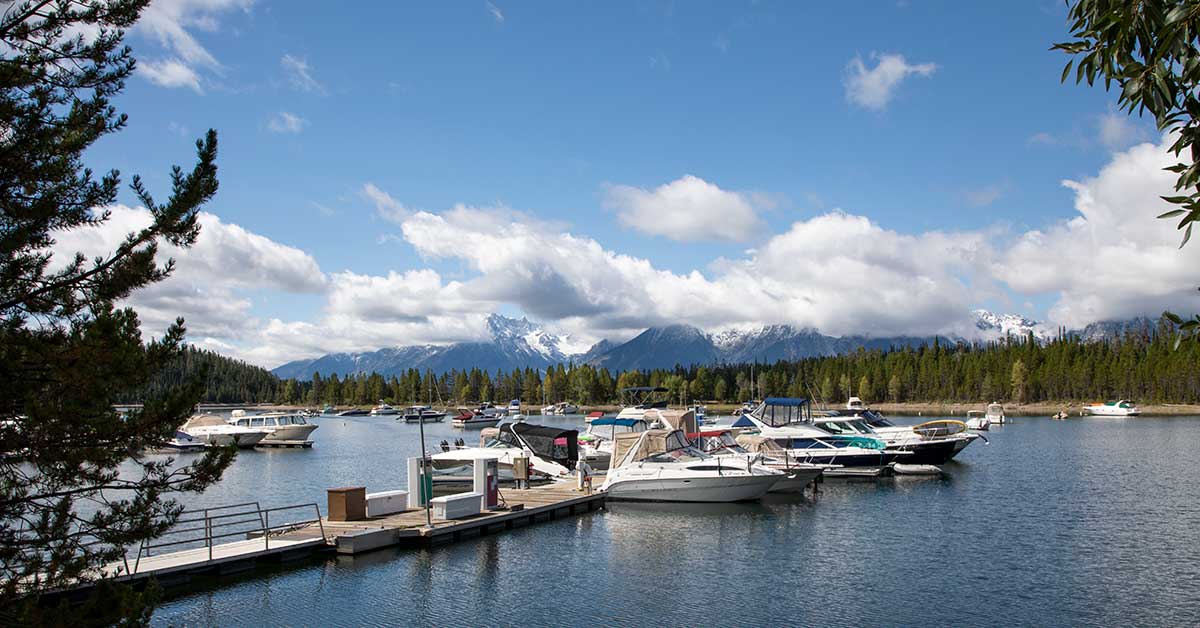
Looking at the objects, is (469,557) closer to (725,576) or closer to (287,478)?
(725,576)

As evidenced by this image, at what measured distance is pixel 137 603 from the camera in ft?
33.8

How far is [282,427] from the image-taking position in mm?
90312

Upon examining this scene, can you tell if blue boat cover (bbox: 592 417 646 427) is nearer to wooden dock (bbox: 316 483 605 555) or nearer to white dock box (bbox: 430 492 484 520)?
wooden dock (bbox: 316 483 605 555)

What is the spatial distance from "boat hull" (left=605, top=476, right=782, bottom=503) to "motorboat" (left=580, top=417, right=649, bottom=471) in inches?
533

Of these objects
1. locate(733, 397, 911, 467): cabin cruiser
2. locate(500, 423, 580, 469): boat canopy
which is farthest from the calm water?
locate(500, 423, 580, 469): boat canopy

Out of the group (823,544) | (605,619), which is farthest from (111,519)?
(823,544)

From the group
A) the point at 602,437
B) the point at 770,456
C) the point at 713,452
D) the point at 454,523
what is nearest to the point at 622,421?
the point at 602,437

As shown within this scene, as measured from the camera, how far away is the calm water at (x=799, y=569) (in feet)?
→ 74.7

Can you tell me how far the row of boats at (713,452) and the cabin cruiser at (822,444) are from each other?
0.06 metres

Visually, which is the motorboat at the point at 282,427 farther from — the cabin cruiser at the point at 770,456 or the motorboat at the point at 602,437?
the cabin cruiser at the point at 770,456

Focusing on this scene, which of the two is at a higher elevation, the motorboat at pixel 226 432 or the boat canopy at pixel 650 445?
the boat canopy at pixel 650 445

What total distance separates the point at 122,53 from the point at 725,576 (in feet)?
74.3

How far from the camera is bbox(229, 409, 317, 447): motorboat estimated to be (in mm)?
89375

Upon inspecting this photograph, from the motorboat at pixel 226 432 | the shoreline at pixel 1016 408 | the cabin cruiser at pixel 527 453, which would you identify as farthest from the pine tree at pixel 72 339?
the shoreline at pixel 1016 408
